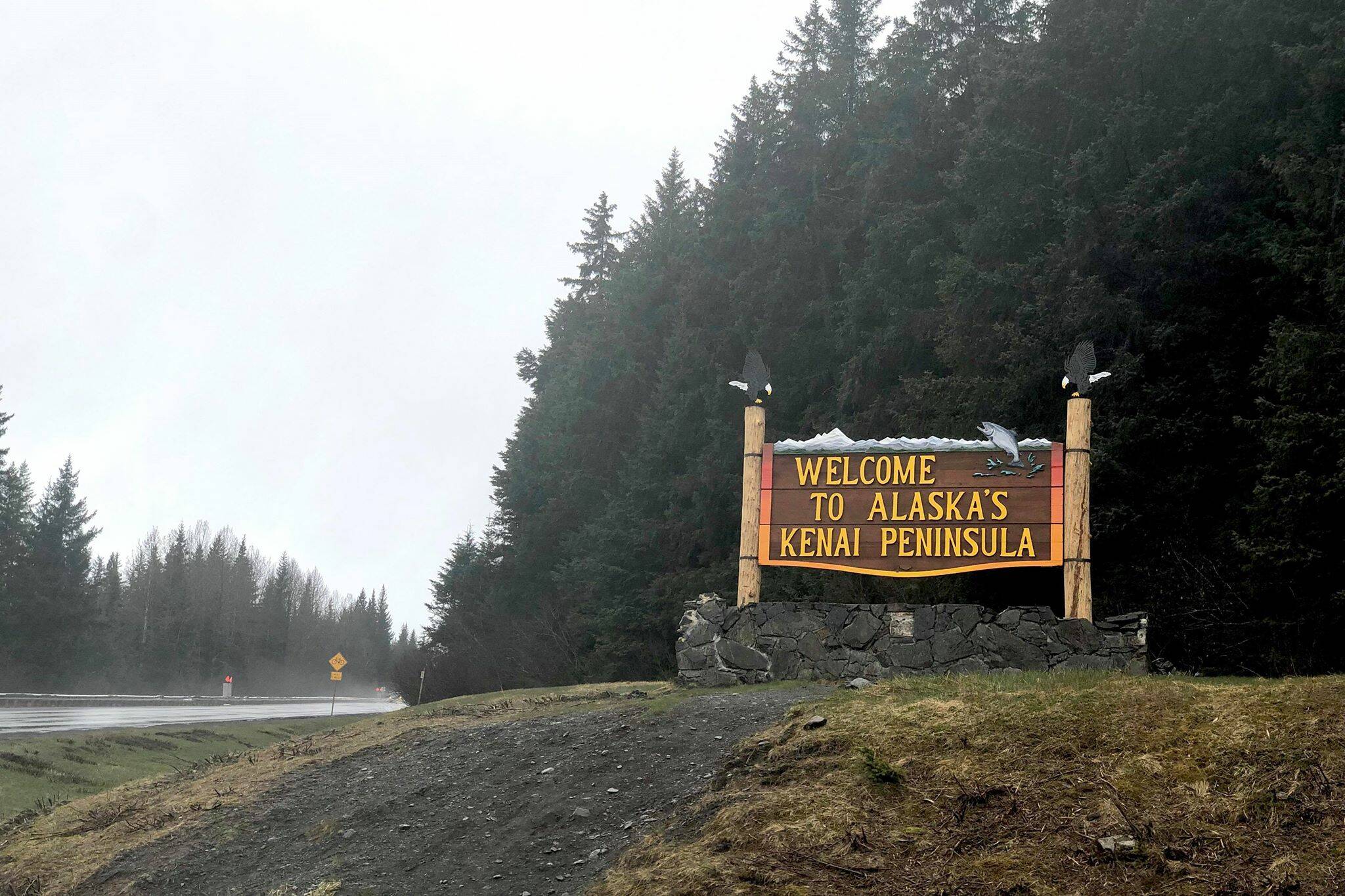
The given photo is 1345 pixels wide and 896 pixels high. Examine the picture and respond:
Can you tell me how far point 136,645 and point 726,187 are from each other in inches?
2274

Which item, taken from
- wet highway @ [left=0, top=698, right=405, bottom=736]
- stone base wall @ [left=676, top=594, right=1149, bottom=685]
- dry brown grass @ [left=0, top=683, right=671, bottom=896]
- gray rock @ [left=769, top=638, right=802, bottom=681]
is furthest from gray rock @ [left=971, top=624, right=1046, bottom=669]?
wet highway @ [left=0, top=698, right=405, bottom=736]

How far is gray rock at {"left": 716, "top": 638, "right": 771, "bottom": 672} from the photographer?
13.2 m

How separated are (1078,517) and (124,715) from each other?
29.8 m

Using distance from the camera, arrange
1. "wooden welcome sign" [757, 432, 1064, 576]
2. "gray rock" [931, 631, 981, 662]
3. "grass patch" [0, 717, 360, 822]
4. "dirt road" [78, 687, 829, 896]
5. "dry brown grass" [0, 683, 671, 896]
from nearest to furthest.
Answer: "dirt road" [78, 687, 829, 896], "dry brown grass" [0, 683, 671, 896], "gray rock" [931, 631, 981, 662], "wooden welcome sign" [757, 432, 1064, 576], "grass patch" [0, 717, 360, 822]

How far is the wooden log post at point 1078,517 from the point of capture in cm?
1298

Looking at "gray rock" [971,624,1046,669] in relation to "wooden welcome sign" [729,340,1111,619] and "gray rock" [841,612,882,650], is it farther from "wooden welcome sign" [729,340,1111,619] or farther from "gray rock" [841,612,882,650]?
"gray rock" [841,612,882,650]

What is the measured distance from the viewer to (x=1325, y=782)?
5.54 meters

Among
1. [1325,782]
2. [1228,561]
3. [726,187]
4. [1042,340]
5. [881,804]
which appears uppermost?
[726,187]

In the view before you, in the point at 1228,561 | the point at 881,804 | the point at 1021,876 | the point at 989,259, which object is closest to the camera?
the point at 1021,876

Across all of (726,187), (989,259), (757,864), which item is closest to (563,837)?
(757,864)

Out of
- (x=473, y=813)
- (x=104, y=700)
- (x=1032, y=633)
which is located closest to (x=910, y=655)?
(x=1032, y=633)

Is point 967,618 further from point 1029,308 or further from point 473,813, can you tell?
point 1029,308

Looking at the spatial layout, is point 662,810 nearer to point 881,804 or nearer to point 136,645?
point 881,804

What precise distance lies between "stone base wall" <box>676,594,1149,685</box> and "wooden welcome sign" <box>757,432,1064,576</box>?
2.07ft
